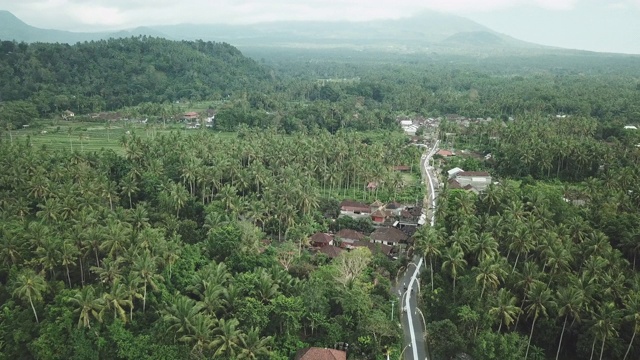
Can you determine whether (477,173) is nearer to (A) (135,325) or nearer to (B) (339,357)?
(B) (339,357)

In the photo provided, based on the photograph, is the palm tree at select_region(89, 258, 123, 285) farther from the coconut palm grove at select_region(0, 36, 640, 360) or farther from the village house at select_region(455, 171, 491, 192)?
the village house at select_region(455, 171, 491, 192)

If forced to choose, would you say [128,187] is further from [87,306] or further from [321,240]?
[87,306]

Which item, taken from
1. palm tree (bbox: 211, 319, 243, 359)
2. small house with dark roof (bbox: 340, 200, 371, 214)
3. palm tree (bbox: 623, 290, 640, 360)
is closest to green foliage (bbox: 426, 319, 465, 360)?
palm tree (bbox: 623, 290, 640, 360)

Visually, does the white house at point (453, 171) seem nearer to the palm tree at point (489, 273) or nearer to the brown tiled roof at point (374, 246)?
the brown tiled roof at point (374, 246)

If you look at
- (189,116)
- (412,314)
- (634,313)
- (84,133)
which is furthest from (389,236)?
(189,116)

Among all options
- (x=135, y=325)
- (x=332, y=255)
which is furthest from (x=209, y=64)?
(x=135, y=325)

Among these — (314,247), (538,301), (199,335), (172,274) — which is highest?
(538,301)
